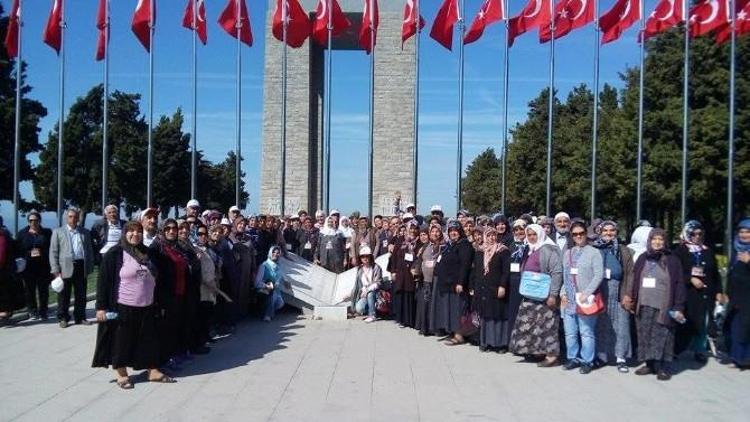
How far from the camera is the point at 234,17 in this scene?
18047mm

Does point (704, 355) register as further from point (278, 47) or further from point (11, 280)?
point (278, 47)

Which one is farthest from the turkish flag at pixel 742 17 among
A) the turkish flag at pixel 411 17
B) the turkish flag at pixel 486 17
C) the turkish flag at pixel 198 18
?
the turkish flag at pixel 198 18

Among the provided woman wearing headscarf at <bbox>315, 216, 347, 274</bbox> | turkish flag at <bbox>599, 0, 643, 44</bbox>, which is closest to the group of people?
woman wearing headscarf at <bbox>315, 216, 347, 274</bbox>

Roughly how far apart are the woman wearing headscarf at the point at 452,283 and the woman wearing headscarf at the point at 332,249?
4.47 m

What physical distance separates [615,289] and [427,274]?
10.1 feet

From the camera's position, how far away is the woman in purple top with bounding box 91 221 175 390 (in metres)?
7.22

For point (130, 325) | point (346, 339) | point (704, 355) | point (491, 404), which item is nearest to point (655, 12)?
point (704, 355)

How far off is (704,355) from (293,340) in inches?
217

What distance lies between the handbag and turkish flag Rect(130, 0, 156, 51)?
11963mm

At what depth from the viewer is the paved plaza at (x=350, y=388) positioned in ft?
21.0

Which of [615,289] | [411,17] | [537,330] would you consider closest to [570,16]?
[411,17]

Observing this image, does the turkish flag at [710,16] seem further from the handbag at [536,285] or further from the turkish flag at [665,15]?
the handbag at [536,285]

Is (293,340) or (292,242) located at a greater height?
(292,242)

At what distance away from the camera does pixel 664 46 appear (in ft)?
92.7
